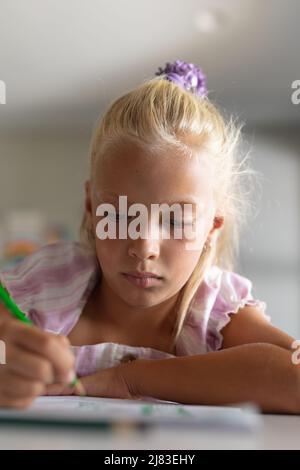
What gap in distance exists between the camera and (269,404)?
20.0 inches

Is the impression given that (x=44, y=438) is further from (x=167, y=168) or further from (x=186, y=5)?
(x=186, y=5)

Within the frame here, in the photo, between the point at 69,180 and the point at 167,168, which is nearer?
the point at 167,168

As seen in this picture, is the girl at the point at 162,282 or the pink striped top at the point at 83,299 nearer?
the girl at the point at 162,282

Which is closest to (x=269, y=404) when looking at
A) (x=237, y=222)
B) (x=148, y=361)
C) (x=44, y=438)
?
(x=148, y=361)

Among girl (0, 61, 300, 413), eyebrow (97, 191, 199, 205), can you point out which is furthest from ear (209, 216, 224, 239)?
eyebrow (97, 191, 199, 205)

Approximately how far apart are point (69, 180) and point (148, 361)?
2.30ft

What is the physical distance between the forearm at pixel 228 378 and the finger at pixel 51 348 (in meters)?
0.20

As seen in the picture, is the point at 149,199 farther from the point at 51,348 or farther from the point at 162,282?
the point at 51,348

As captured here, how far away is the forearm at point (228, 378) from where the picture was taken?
0.51m

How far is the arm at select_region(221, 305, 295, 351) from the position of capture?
614 mm

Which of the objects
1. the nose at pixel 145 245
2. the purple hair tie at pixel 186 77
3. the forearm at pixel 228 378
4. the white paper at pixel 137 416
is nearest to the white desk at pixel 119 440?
the white paper at pixel 137 416

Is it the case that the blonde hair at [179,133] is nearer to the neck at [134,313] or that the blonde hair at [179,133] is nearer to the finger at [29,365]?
the neck at [134,313]

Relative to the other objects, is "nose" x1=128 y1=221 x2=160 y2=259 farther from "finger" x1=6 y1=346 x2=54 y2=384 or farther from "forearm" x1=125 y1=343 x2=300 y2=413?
"finger" x1=6 y1=346 x2=54 y2=384
